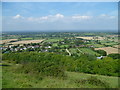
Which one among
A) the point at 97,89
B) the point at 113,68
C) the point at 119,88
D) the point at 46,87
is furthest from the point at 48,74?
the point at 113,68

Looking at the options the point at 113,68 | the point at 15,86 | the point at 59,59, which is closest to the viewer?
the point at 15,86

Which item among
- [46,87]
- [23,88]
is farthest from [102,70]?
[23,88]

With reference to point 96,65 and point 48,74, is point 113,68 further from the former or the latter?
point 48,74

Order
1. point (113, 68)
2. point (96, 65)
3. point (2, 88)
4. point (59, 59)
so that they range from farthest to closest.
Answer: point (59, 59), point (96, 65), point (113, 68), point (2, 88)

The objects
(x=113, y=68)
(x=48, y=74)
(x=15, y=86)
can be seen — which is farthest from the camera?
(x=113, y=68)

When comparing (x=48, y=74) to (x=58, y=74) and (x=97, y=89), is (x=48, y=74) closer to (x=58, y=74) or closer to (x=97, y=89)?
(x=58, y=74)

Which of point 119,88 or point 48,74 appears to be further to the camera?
point 48,74

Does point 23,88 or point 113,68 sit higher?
point 23,88

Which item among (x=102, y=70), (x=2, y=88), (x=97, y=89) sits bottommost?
(x=102, y=70)

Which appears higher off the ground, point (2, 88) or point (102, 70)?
point (2, 88)
